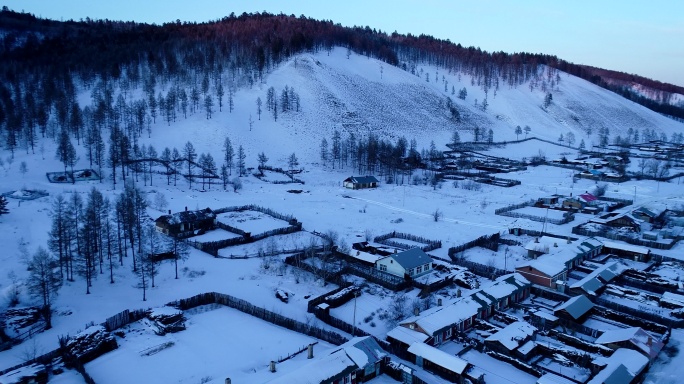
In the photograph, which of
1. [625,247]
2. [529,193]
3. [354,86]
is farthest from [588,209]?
[354,86]

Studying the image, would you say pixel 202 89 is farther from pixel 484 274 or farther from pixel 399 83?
pixel 484 274

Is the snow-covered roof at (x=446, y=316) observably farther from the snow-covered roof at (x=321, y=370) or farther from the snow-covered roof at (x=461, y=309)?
the snow-covered roof at (x=321, y=370)

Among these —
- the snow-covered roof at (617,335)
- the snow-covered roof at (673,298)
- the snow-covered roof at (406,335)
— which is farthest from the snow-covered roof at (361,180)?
the snow-covered roof at (617,335)

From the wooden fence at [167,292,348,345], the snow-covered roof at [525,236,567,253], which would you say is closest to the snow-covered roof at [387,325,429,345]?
the wooden fence at [167,292,348,345]

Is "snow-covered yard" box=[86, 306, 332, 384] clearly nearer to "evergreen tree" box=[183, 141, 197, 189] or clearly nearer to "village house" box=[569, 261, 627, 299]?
"village house" box=[569, 261, 627, 299]

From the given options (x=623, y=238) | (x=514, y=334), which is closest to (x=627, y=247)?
(x=623, y=238)

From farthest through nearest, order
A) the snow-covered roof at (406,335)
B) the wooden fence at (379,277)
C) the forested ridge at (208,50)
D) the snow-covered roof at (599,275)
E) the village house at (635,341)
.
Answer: the forested ridge at (208,50) → the wooden fence at (379,277) → the snow-covered roof at (599,275) → the snow-covered roof at (406,335) → the village house at (635,341)

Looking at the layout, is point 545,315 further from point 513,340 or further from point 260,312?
point 260,312
